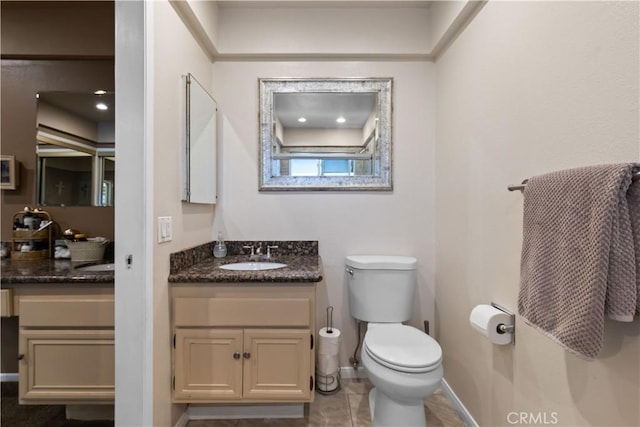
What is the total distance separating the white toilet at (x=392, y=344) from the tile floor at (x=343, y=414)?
0.08 meters

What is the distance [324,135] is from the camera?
2.11m

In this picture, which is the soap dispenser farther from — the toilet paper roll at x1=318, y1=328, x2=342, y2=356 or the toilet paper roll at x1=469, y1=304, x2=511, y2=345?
the toilet paper roll at x1=469, y1=304, x2=511, y2=345

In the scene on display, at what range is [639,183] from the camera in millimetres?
736

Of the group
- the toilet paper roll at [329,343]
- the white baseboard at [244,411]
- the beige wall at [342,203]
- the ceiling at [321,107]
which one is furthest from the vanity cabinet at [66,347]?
the ceiling at [321,107]

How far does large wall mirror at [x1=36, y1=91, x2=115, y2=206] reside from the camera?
1884 mm

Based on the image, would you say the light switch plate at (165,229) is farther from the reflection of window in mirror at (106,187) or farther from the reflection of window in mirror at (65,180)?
the reflection of window in mirror at (65,180)

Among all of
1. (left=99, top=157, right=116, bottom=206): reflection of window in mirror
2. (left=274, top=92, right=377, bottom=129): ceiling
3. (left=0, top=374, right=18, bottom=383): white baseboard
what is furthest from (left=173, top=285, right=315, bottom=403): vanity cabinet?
(left=0, top=374, right=18, bottom=383): white baseboard

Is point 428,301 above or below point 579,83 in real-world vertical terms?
below

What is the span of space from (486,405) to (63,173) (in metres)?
2.86

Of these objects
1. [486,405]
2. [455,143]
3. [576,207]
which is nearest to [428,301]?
[486,405]

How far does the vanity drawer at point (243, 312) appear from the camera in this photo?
149 centimetres

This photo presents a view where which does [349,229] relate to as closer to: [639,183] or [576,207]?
[576,207]

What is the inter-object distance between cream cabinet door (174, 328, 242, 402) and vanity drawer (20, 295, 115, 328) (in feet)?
1.16

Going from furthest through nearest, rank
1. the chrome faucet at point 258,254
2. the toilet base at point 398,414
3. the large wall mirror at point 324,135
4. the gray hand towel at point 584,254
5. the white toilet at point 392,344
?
1. the large wall mirror at point 324,135
2. the chrome faucet at point 258,254
3. the toilet base at point 398,414
4. the white toilet at point 392,344
5. the gray hand towel at point 584,254
